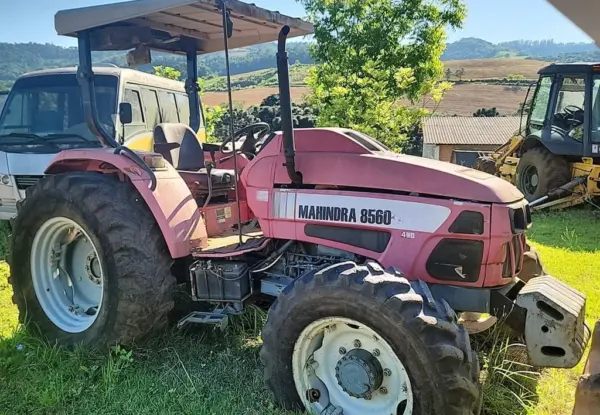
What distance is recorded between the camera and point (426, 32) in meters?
12.6

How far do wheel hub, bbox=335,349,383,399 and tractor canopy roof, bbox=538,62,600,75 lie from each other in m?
9.03

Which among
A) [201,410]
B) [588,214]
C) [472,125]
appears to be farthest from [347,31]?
[472,125]

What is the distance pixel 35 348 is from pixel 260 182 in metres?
1.85

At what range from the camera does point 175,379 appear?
3.33 m

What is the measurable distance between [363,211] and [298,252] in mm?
543

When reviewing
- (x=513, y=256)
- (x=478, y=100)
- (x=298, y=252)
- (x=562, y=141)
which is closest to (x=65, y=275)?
(x=298, y=252)

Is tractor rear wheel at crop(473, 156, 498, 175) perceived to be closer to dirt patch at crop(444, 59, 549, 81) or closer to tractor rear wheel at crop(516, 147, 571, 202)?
tractor rear wheel at crop(516, 147, 571, 202)

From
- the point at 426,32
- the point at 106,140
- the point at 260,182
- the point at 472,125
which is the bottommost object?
the point at 472,125

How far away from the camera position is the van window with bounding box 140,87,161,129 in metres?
8.44

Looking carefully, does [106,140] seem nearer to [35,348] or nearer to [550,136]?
[35,348]

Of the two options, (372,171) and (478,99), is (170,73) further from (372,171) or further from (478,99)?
(478,99)

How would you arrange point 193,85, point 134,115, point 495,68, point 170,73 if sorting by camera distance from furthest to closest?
point 495,68 → point 170,73 → point 134,115 → point 193,85

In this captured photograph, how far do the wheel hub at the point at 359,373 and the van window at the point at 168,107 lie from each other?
22.5 ft

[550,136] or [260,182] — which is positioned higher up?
[260,182]
